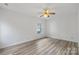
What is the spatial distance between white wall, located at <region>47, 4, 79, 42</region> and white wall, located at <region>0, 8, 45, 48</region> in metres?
0.17

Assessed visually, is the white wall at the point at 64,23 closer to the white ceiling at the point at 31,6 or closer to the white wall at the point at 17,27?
the white ceiling at the point at 31,6

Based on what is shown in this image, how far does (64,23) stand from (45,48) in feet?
1.66

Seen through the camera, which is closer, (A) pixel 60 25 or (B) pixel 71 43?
(B) pixel 71 43

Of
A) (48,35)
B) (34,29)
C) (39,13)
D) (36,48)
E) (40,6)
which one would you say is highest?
(40,6)

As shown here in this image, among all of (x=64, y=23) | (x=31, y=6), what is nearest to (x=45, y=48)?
(x=64, y=23)

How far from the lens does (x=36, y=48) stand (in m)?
1.53

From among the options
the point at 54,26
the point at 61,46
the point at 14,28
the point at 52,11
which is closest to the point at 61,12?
the point at 52,11

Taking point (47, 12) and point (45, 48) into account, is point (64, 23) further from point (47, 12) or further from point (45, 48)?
point (45, 48)

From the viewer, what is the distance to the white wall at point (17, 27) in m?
1.46

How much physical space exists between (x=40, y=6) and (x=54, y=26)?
1.33ft

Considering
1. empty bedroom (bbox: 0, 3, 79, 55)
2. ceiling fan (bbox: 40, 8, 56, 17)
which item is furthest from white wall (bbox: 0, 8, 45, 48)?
ceiling fan (bbox: 40, 8, 56, 17)

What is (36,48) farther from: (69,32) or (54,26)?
(69,32)

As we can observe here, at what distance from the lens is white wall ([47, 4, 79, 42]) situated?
1487 mm

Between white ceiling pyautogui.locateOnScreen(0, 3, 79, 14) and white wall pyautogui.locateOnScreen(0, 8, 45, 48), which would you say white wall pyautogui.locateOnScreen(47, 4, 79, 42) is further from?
white wall pyautogui.locateOnScreen(0, 8, 45, 48)
